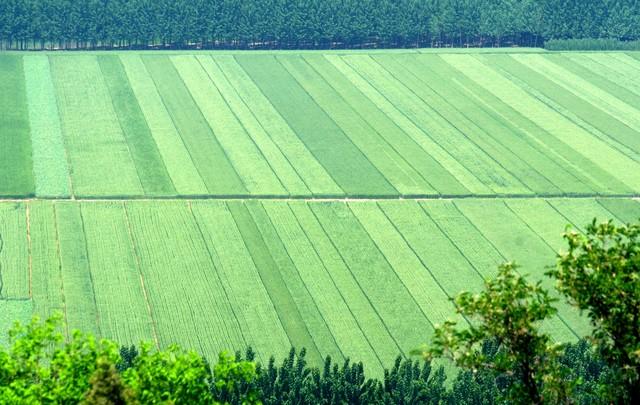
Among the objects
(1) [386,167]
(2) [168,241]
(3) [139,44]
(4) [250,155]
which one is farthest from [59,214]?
(3) [139,44]

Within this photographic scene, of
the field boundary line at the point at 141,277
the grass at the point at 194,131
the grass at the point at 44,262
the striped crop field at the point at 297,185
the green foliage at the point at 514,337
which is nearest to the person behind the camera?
the green foliage at the point at 514,337

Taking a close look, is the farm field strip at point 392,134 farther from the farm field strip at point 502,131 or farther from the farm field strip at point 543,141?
the farm field strip at point 543,141

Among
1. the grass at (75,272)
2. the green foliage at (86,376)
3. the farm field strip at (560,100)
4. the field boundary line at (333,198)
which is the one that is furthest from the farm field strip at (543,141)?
the green foliage at (86,376)

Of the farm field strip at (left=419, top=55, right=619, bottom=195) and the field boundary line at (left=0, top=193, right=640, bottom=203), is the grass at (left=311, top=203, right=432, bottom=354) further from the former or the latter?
the farm field strip at (left=419, top=55, right=619, bottom=195)

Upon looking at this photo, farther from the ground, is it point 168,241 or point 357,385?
point 357,385

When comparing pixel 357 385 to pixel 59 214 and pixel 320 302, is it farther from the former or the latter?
pixel 59 214

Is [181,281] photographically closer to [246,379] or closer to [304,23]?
[246,379]
